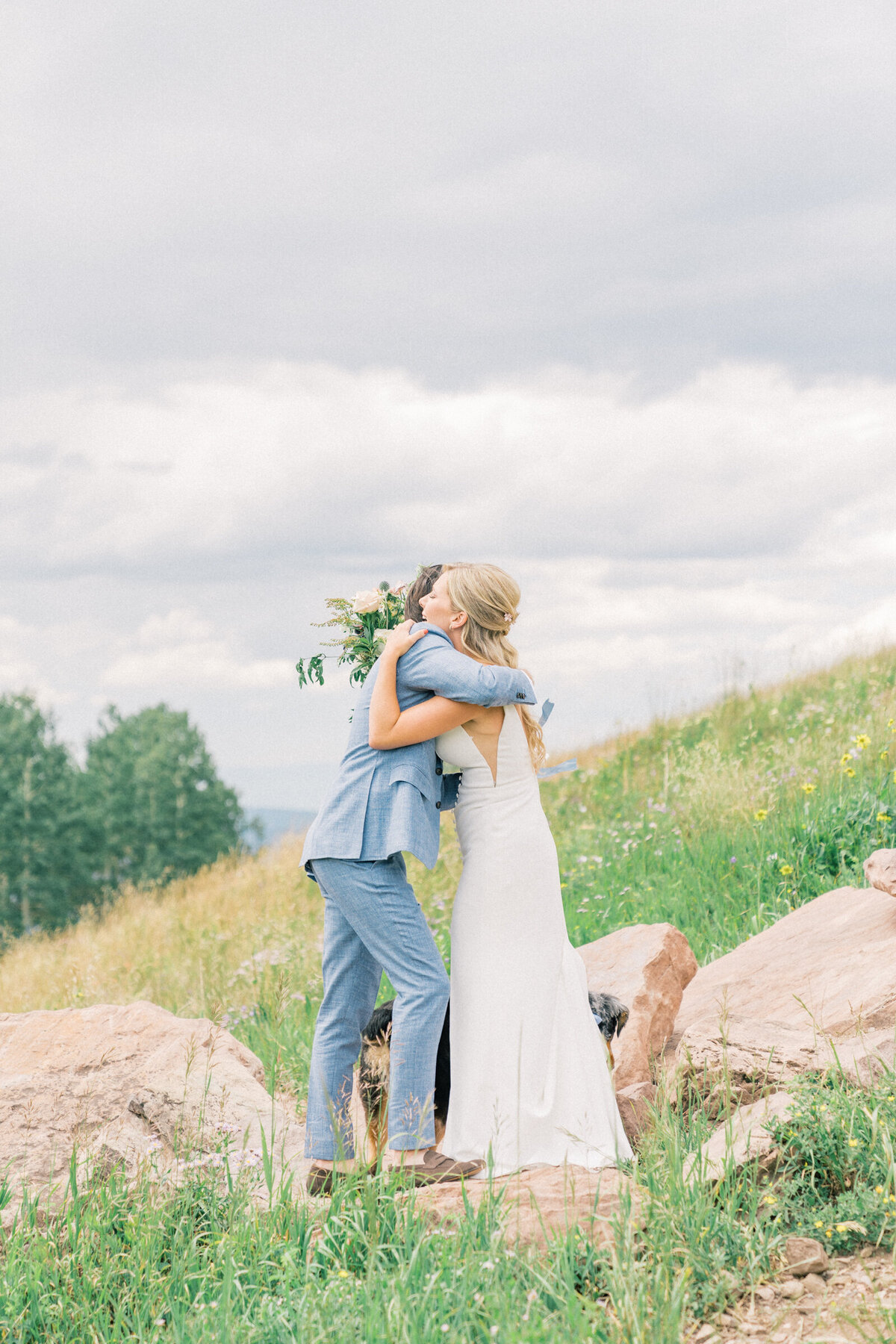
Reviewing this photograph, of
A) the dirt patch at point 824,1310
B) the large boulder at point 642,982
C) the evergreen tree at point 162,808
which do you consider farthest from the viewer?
the evergreen tree at point 162,808

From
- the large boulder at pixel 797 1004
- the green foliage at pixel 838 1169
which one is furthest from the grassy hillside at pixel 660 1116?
the large boulder at pixel 797 1004

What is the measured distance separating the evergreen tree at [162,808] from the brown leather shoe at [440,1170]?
31.8m

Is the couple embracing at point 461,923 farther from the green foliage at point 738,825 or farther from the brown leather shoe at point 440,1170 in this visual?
the green foliage at point 738,825

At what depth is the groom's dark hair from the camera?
435 centimetres

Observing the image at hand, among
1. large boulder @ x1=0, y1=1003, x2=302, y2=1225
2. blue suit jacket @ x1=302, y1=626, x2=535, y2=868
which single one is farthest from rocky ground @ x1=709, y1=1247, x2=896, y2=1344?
blue suit jacket @ x1=302, y1=626, x2=535, y2=868

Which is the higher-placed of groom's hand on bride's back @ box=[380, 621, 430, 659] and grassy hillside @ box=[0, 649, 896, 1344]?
groom's hand on bride's back @ box=[380, 621, 430, 659]

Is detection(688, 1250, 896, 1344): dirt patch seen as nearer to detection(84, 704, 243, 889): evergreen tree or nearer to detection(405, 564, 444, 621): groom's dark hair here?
detection(405, 564, 444, 621): groom's dark hair

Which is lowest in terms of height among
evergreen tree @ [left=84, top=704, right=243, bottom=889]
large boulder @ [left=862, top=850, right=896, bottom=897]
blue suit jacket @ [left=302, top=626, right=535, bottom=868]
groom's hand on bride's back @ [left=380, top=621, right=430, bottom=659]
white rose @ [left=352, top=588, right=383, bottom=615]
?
evergreen tree @ [left=84, top=704, right=243, bottom=889]

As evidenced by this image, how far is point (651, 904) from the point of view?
732 cm

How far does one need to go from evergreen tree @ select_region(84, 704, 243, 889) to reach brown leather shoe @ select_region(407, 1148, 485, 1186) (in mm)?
31808

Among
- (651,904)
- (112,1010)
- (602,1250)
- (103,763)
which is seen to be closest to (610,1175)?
(602,1250)

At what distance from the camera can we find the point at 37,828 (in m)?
32.6

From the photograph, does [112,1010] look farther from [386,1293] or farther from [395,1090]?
[386,1293]

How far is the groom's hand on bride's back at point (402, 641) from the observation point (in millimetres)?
4031
